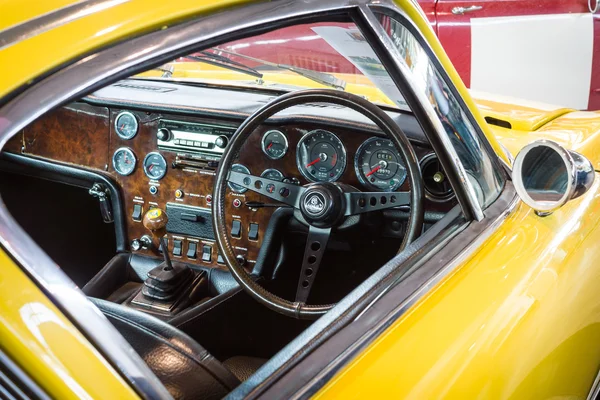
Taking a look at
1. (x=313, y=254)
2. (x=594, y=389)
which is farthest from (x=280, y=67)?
(x=594, y=389)

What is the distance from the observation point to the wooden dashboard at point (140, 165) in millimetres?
2533

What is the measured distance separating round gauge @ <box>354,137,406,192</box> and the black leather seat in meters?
1.25

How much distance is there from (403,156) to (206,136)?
1101 mm

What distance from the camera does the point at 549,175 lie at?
139cm

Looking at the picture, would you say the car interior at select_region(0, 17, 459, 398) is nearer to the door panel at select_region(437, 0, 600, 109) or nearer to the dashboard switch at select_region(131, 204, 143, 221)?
the dashboard switch at select_region(131, 204, 143, 221)

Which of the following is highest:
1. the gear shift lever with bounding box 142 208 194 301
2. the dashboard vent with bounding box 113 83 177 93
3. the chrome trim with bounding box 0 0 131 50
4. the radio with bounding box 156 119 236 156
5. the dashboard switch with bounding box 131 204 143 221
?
the chrome trim with bounding box 0 0 131 50

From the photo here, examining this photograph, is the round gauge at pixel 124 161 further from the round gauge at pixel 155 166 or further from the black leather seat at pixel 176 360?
the black leather seat at pixel 176 360

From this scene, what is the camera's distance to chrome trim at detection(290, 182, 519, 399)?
837 mm

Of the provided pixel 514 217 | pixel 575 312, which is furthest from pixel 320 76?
pixel 575 312

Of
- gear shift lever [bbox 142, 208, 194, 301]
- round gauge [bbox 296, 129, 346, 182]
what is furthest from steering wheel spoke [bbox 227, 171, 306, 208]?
gear shift lever [bbox 142, 208, 194, 301]

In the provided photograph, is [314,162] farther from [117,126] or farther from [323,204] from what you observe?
[117,126]

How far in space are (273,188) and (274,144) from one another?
37 centimetres

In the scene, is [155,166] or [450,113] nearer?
[450,113]

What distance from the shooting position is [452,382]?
3.15 feet
